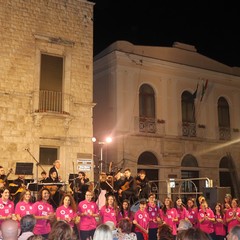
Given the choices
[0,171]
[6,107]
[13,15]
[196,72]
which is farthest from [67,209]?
[196,72]

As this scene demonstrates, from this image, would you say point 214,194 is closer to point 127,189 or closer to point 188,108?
point 127,189

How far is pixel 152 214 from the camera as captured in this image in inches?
466

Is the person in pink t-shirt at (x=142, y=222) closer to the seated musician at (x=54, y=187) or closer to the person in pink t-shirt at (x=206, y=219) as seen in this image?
the person in pink t-shirt at (x=206, y=219)

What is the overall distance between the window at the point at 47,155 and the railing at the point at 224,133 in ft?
37.4

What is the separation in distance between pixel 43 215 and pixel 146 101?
518 inches

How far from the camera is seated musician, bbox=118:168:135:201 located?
13625 millimetres

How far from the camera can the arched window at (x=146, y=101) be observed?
22.4 metres

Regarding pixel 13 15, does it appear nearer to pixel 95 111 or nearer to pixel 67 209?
pixel 95 111

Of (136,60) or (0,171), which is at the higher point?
(136,60)

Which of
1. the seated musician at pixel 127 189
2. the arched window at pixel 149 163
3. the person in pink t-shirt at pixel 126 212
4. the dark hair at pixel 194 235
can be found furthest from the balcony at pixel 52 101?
the dark hair at pixel 194 235

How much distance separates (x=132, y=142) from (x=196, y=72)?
21.1 feet

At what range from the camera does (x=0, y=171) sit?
13.1m

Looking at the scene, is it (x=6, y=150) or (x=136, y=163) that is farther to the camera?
(x=136, y=163)

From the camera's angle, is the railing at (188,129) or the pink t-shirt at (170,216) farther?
the railing at (188,129)
